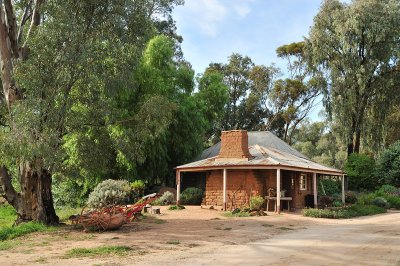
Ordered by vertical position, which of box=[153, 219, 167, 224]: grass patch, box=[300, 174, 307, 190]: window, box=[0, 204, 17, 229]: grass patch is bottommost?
box=[0, 204, 17, 229]: grass patch

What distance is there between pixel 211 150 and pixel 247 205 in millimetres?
10111

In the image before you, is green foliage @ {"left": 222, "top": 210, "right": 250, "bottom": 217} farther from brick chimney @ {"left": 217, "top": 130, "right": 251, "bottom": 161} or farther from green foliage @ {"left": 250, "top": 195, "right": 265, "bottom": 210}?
brick chimney @ {"left": 217, "top": 130, "right": 251, "bottom": 161}

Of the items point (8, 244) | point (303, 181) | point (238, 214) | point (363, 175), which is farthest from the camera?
point (363, 175)

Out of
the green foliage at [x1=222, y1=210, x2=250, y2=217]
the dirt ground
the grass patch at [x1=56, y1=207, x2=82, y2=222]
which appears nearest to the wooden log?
the dirt ground

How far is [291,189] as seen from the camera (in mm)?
22688

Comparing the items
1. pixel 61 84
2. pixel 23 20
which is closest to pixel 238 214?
pixel 61 84

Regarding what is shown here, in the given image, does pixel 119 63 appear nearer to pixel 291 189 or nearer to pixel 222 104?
pixel 291 189

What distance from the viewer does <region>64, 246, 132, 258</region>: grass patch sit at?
32.5ft

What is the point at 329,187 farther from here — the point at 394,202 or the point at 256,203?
the point at 256,203

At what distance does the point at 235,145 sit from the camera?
74.9 ft

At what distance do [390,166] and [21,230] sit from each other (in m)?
27.5

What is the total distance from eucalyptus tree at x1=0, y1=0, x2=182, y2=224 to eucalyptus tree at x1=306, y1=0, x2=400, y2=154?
67.0ft

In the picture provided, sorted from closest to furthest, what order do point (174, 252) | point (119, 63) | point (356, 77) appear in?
point (174, 252) → point (119, 63) → point (356, 77)

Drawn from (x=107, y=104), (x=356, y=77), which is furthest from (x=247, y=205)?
(x=356, y=77)
